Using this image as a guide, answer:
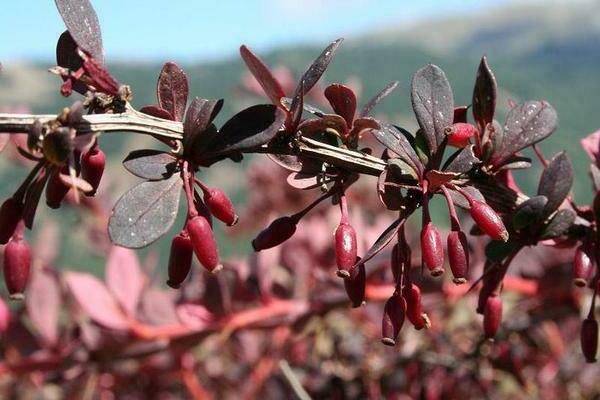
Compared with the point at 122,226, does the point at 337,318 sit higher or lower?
lower

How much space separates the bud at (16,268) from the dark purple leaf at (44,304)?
30.8 inches

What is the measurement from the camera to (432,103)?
0.73 metres

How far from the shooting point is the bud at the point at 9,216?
64cm

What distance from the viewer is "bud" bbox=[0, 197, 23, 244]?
642mm

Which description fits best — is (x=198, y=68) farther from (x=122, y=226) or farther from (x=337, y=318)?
(x=122, y=226)

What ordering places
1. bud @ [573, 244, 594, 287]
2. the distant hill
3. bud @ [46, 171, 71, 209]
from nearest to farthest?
bud @ [46, 171, 71, 209]
bud @ [573, 244, 594, 287]
the distant hill

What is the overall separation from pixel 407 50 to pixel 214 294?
7290 millimetres

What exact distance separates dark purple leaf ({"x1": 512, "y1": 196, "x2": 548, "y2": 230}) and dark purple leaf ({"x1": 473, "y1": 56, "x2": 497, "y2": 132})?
8 cm

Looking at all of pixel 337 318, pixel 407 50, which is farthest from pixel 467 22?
pixel 337 318

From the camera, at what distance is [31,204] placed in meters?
0.65

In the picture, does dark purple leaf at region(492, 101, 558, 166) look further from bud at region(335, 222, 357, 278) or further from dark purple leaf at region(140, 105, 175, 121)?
dark purple leaf at region(140, 105, 175, 121)

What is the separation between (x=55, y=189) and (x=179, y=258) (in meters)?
0.11

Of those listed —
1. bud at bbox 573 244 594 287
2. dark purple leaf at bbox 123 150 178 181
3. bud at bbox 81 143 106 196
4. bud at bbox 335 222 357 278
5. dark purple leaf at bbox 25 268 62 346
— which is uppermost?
bud at bbox 81 143 106 196

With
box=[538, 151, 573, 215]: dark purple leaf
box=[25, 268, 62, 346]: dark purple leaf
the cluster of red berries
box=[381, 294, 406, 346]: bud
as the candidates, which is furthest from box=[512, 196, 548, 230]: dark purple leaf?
box=[25, 268, 62, 346]: dark purple leaf
